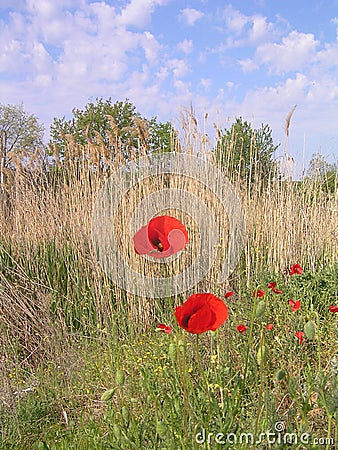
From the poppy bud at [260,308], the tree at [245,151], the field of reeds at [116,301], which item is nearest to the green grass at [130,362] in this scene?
the field of reeds at [116,301]

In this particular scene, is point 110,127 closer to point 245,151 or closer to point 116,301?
point 245,151

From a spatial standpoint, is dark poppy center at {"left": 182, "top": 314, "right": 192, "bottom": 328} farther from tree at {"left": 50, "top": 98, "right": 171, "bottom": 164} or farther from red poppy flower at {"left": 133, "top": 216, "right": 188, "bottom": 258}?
tree at {"left": 50, "top": 98, "right": 171, "bottom": 164}

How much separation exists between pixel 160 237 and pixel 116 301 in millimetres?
2256

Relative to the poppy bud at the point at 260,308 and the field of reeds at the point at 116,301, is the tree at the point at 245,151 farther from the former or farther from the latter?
the poppy bud at the point at 260,308

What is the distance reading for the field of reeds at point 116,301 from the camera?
2150mm

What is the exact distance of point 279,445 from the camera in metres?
1.14

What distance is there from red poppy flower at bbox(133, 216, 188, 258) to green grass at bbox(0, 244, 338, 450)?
256mm

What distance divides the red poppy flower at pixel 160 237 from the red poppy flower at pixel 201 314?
0.19 meters

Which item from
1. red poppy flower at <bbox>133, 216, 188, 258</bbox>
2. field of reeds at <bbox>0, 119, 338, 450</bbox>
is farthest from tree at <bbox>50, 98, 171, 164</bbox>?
red poppy flower at <bbox>133, 216, 188, 258</bbox>

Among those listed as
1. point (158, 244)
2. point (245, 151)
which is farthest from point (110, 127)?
point (158, 244)

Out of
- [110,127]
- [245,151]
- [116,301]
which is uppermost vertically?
[110,127]

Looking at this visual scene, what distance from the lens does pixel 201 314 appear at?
3.17ft

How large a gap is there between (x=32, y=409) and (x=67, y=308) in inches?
45.1

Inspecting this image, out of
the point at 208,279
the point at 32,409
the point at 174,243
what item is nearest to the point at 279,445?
the point at 174,243
